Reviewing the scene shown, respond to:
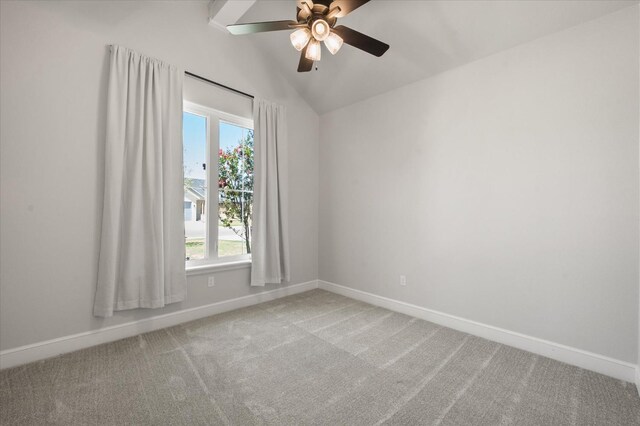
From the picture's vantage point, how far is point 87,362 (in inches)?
88.2

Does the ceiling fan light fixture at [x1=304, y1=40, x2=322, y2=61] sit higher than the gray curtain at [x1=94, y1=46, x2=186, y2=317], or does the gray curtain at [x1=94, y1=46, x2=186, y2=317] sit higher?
the ceiling fan light fixture at [x1=304, y1=40, x2=322, y2=61]

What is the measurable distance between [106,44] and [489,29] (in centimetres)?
349

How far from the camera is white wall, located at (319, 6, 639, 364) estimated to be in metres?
2.14

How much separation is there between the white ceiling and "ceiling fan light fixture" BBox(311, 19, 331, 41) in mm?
996

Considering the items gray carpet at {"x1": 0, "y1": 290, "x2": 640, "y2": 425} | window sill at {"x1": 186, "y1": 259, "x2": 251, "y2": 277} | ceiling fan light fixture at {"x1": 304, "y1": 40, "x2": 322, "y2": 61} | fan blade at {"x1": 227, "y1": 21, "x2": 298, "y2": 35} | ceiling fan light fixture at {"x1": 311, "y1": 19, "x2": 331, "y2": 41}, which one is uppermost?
fan blade at {"x1": 227, "y1": 21, "x2": 298, "y2": 35}

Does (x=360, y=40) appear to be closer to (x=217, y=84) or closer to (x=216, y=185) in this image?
(x=217, y=84)

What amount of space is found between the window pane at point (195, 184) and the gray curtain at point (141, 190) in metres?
0.29

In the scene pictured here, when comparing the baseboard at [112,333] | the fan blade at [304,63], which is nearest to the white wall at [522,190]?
the fan blade at [304,63]

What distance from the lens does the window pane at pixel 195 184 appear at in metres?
3.26

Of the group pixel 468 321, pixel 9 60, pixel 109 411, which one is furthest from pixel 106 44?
pixel 468 321

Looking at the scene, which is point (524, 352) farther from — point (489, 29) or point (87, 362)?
point (87, 362)

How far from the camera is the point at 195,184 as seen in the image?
3.33m

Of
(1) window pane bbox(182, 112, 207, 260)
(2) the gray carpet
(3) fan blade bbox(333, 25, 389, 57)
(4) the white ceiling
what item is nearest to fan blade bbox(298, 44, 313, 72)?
(3) fan blade bbox(333, 25, 389, 57)

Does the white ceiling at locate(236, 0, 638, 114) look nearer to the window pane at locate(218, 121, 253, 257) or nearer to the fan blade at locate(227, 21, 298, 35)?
the fan blade at locate(227, 21, 298, 35)
